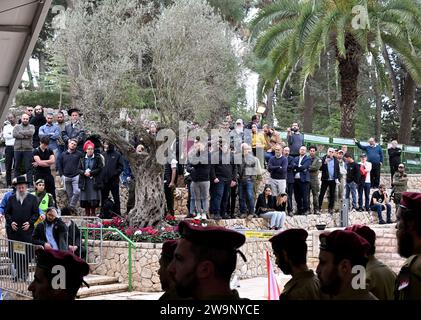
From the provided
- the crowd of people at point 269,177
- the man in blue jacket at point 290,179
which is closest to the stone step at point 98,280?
the crowd of people at point 269,177

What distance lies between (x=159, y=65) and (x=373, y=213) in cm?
758

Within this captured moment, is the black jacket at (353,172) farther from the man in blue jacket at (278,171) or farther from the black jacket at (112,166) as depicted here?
the black jacket at (112,166)

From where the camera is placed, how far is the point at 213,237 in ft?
12.8

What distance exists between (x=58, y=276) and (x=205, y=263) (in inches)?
35.2

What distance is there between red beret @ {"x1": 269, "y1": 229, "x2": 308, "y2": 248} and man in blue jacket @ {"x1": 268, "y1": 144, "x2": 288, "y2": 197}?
13.6 meters

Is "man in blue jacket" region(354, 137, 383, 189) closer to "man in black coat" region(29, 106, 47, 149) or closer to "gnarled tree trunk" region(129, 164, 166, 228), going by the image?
"gnarled tree trunk" region(129, 164, 166, 228)

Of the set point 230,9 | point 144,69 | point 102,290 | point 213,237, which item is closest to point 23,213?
point 102,290

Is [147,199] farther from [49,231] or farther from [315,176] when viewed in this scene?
[315,176]

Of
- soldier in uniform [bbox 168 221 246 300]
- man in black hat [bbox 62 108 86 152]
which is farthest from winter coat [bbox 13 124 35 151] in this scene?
soldier in uniform [bbox 168 221 246 300]

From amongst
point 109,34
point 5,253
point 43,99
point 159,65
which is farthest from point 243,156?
point 43,99

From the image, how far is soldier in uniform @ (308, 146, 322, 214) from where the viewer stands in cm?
1994

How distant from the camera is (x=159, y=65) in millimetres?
18188

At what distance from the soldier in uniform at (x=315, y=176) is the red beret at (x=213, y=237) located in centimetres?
1596

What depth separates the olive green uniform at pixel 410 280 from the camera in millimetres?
4465
